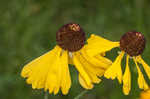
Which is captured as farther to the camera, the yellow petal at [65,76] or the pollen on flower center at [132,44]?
the pollen on flower center at [132,44]

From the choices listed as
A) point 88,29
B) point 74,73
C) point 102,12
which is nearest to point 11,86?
point 74,73

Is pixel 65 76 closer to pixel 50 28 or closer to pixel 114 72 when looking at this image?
pixel 114 72

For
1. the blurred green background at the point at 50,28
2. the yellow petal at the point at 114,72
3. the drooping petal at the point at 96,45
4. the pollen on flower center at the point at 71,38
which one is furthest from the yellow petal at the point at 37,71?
the blurred green background at the point at 50,28

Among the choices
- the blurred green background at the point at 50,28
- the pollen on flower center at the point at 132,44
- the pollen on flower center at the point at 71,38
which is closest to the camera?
the pollen on flower center at the point at 71,38

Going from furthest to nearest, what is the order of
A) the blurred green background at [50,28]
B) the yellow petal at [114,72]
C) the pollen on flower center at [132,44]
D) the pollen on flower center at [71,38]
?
the blurred green background at [50,28] < the pollen on flower center at [132,44] < the pollen on flower center at [71,38] < the yellow petal at [114,72]

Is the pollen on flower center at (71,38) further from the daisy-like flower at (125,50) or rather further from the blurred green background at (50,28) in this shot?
the blurred green background at (50,28)

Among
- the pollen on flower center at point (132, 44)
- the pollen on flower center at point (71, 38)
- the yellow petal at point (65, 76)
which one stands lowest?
the yellow petal at point (65, 76)

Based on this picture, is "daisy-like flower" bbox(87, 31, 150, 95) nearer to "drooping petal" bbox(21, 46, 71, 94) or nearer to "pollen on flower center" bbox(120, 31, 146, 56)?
"pollen on flower center" bbox(120, 31, 146, 56)

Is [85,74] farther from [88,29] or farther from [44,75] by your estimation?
[88,29]
